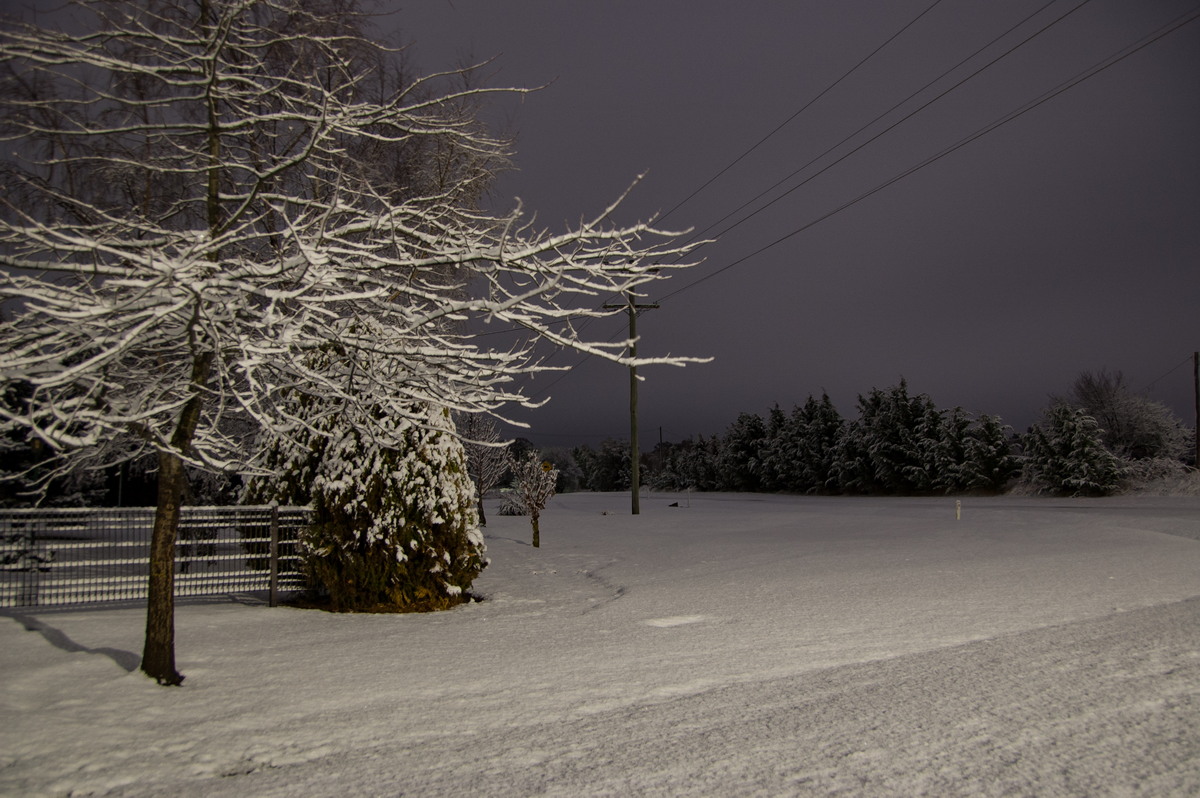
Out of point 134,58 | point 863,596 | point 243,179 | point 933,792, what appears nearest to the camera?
point 933,792

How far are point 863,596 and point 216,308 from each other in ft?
24.5

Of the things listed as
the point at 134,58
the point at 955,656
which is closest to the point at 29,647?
the point at 134,58

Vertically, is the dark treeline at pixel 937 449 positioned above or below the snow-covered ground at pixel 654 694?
above

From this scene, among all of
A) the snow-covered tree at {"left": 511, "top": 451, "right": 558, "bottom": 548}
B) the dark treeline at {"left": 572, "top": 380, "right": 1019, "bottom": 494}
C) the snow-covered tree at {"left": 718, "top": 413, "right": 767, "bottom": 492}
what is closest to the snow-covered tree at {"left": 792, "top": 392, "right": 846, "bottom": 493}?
the dark treeline at {"left": 572, "top": 380, "right": 1019, "bottom": 494}

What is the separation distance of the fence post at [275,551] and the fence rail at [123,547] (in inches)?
0.5

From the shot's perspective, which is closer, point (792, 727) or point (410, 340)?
point (792, 727)

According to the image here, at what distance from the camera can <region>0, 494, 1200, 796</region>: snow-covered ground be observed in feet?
12.3

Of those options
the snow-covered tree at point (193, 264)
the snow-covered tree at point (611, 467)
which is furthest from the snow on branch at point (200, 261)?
the snow-covered tree at point (611, 467)

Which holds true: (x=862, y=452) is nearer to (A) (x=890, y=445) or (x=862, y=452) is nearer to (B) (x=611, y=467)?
(A) (x=890, y=445)

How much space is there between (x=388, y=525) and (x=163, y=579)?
348 cm

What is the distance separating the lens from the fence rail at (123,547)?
8852 mm

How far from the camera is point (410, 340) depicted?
5172mm

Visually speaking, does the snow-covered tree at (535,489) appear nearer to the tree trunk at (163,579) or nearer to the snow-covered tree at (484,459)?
the snow-covered tree at (484,459)

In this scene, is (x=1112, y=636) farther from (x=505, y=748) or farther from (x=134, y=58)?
(x=134, y=58)
